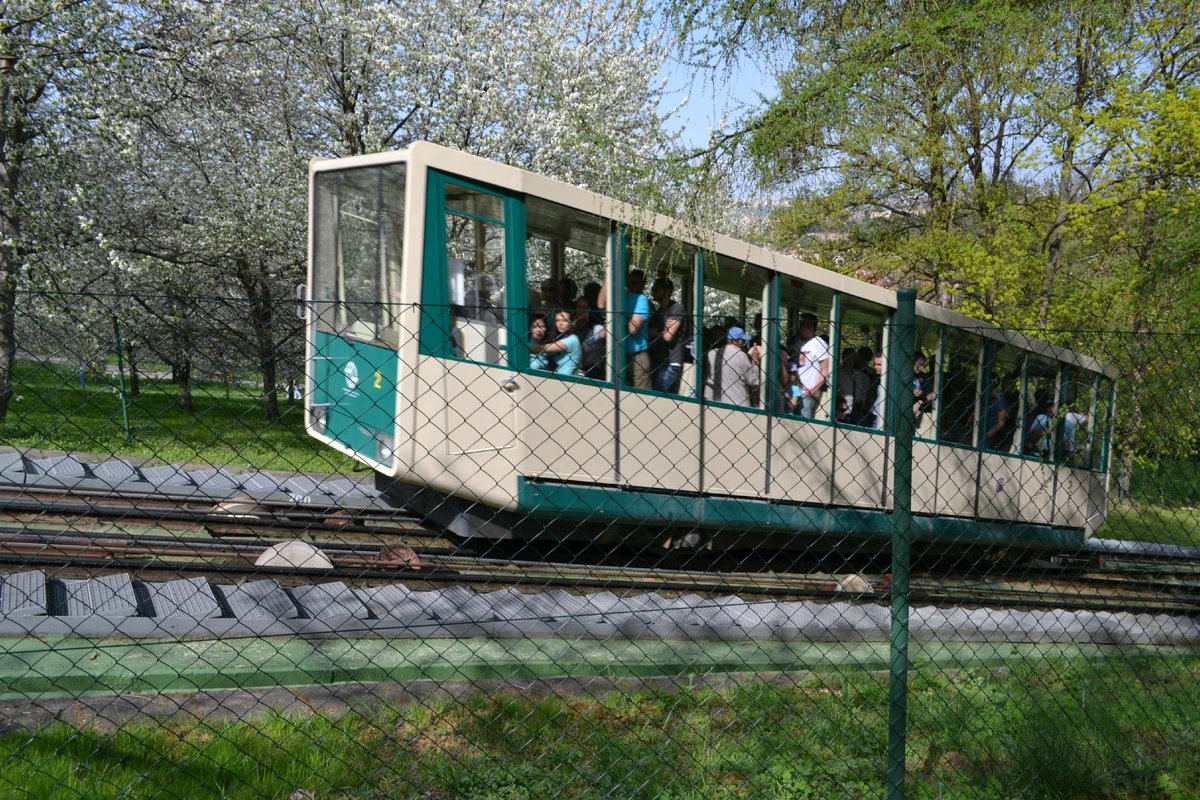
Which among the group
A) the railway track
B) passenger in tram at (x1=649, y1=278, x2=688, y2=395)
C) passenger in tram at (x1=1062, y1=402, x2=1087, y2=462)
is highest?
passenger in tram at (x1=649, y1=278, x2=688, y2=395)

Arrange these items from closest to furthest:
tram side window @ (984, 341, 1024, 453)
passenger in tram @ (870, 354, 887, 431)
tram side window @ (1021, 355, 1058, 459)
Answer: passenger in tram @ (870, 354, 887, 431) → tram side window @ (984, 341, 1024, 453) → tram side window @ (1021, 355, 1058, 459)

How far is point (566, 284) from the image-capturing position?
7.39 m

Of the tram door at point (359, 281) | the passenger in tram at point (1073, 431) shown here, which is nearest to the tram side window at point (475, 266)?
the tram door at point (359, 281)

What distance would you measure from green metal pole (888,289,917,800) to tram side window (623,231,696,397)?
3.46 m

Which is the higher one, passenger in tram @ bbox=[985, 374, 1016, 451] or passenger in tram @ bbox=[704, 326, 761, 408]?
passenger in tram @ bbox=[704, 326, 761, 408]

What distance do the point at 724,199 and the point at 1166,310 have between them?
271 inches

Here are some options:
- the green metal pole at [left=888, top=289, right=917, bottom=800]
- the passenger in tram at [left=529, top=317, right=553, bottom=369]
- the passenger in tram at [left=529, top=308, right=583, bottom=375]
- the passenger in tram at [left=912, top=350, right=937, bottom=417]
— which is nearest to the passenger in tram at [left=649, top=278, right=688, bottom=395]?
the passenger in tram at [left=529, top=308, right=583, bottom=375]

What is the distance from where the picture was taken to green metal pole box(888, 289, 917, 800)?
3492 millimetres

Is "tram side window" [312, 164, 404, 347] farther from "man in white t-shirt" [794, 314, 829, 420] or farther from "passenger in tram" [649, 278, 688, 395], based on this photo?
"man in white t-shirt" [794, 314, 829, 420]

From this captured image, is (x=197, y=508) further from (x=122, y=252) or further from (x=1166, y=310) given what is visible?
(x=1166, y=310)

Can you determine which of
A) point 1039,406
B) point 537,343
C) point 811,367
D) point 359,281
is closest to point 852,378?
point 811,367

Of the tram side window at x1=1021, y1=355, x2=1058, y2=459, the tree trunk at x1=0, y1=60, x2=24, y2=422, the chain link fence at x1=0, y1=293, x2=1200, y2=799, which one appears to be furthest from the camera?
the tree trunk at x1=0, y1=60, x2=24, y2=422

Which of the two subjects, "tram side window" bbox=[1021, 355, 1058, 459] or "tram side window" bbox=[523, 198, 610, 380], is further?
"tram side window" bbox=[1021, 355, 1058, 459]

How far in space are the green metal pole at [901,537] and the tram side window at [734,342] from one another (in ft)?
12.5
